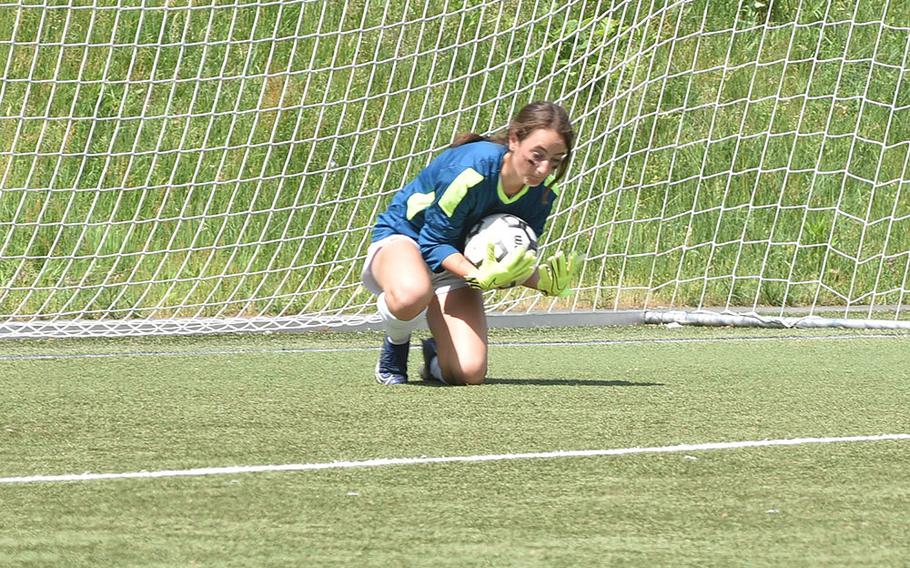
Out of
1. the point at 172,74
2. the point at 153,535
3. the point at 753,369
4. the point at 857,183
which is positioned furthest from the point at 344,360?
the point at 857,183

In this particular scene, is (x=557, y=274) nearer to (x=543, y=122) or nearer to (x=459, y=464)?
(x=543, y=122)

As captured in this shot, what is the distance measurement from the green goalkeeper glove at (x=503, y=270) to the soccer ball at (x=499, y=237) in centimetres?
3

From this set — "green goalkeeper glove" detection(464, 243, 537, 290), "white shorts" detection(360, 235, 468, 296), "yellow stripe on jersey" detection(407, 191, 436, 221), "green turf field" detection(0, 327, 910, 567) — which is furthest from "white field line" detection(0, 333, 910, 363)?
"green goalkeeper glove" detection(464, 243, 537, 290)

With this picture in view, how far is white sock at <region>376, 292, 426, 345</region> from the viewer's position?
489 cm

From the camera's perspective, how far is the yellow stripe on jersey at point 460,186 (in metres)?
4.70

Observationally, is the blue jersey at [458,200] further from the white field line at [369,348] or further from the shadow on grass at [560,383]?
the white field line at [369,348]

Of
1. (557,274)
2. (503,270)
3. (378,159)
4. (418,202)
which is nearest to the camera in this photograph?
(503,270)

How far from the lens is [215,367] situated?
551 cm

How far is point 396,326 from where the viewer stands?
16.1 feet

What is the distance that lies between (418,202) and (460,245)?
0.20m

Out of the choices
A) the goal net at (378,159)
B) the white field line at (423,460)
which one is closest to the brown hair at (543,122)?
the white field line at (423,460)

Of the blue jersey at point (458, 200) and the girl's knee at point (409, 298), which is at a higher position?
the blue jersey at point (458, 200)

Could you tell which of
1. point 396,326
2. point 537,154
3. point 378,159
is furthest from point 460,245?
point 378,159

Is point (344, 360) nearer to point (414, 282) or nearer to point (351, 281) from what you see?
point (414, 282)
